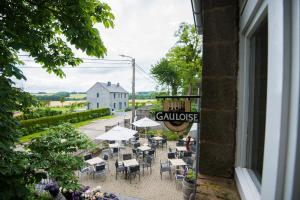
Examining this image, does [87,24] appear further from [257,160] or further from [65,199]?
[65,199]

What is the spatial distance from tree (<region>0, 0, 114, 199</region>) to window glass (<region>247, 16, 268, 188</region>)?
2.86 meters

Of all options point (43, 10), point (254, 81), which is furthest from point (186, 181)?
point (43, 10)

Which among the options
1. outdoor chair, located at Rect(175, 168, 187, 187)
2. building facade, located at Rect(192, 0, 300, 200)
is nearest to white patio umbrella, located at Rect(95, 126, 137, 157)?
outdoor chair, located at Rect(175, 168, 187, 187)

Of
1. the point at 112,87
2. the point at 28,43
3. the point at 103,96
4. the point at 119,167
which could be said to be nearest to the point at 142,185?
the point at 119,167

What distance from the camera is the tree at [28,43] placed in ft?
9.70

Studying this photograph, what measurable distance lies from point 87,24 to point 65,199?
226 inches

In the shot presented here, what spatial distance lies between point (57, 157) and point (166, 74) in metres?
22.9

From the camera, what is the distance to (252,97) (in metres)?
1.60

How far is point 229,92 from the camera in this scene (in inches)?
71.1

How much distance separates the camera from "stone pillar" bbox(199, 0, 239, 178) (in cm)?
179

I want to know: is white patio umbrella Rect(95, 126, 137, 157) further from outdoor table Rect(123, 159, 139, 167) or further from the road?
the road

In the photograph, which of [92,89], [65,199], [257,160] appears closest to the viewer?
[257,160]

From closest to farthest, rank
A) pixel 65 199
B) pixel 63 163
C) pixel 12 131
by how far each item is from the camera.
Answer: pixel 12 131
pixel 63 163
pixel 65 199

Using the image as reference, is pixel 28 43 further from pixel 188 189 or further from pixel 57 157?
pixel 188 189
